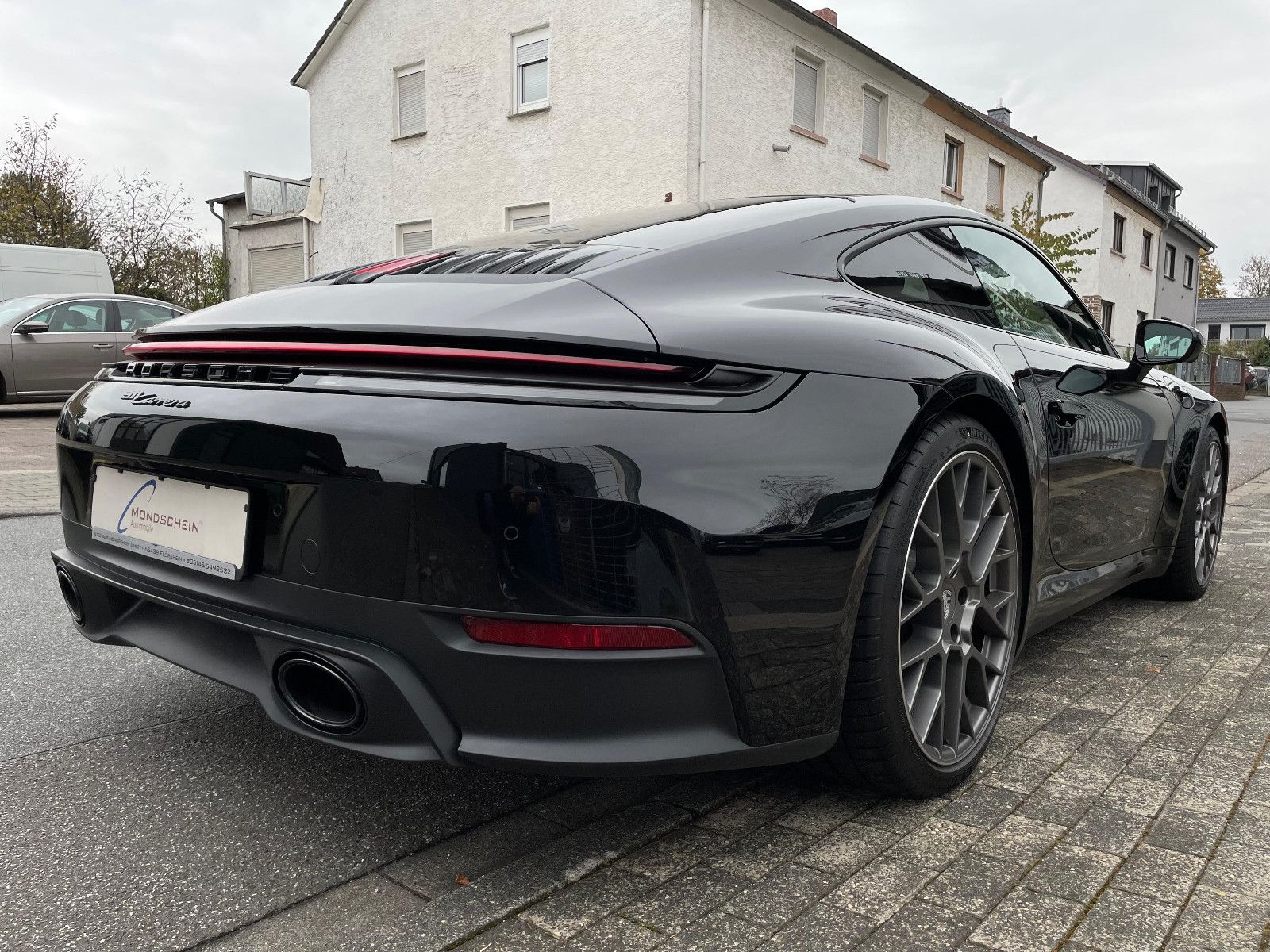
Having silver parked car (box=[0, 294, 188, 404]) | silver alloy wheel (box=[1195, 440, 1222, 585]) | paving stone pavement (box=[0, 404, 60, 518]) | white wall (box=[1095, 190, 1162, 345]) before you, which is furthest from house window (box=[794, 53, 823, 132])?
white wall (box=[1095, 190, 1162, 345])

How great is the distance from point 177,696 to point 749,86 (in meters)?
13.9

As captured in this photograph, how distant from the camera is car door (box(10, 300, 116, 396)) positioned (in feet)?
39.8

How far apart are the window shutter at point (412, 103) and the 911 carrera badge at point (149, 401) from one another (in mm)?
16547

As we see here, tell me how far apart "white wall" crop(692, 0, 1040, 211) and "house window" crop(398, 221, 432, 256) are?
5.42 meters

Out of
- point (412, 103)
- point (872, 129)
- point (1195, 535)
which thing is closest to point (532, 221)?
point (412, 103)

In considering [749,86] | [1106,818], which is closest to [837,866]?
[1106,818]

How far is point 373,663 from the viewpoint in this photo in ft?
5.48

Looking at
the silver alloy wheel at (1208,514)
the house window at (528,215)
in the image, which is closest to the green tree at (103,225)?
the house window at (528,215)

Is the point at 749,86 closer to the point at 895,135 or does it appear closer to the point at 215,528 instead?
the point at 895,135

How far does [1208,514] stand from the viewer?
4215mm

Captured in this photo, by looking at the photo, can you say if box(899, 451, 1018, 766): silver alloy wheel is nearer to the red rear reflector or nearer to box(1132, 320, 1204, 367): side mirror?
the red rear reflector

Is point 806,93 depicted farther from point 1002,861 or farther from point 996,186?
point 1002,861

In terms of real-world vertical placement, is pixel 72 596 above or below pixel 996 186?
below

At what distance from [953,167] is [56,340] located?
1674 centimetres
